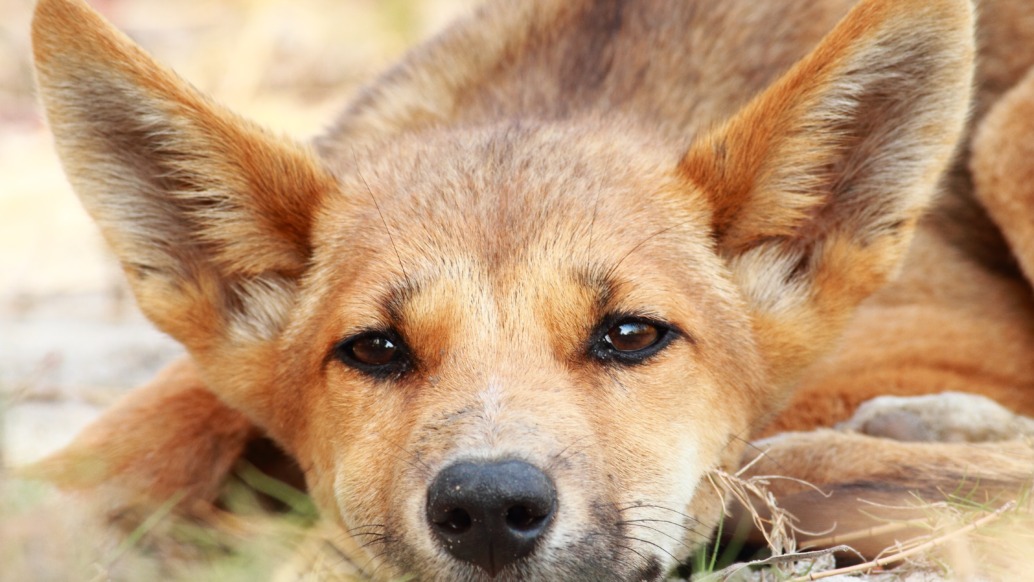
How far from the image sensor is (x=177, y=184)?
4520 mm

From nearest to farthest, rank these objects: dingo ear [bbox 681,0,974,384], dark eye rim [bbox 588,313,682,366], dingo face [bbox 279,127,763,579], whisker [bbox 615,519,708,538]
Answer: dingo face [bbox 279,127,763,579], whisker [bbox 615,519,708,538], dark eye rim [bbox 588,313,682,366], dingo ear [bbox 681,0,974,384]

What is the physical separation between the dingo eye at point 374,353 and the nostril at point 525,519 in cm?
82

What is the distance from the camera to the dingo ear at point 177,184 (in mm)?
4152

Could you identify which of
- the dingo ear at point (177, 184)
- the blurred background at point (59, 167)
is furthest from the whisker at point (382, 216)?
the blurred background at point (59, 167)

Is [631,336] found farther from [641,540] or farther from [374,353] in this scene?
[374,353]

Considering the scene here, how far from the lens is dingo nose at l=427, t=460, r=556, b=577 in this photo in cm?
316

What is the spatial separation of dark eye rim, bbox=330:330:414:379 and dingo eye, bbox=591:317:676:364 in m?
0.62

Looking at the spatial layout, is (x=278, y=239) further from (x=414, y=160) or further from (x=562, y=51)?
(x=562, y=51)

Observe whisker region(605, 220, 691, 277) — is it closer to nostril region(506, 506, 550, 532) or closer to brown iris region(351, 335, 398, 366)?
brown iris region(351, 335, 398, 366)

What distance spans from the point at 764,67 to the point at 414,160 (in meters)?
2.06

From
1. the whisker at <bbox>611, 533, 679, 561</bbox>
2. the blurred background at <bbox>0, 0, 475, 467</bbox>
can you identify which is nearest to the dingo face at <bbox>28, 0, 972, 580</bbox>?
the whisker at <bbox>611, 533, 679, 561</bbox>

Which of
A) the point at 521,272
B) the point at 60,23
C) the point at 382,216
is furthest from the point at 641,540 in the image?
the point at 60,23

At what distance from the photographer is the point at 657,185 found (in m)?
4.31

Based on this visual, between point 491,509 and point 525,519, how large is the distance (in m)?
0.11
